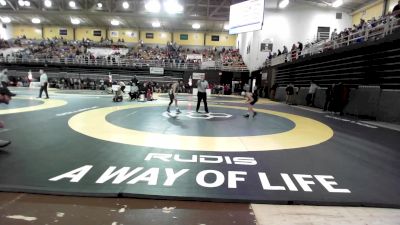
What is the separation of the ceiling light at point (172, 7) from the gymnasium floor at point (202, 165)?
29291 millimetres

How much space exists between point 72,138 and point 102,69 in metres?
32.2

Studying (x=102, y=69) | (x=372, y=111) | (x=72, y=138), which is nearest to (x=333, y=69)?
(x=372, y=111)

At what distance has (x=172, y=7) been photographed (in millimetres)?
33406

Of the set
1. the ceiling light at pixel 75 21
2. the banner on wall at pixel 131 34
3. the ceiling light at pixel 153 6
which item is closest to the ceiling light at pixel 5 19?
the ceiling light at pixel 75 21

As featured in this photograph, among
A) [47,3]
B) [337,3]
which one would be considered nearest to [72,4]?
[47,3]

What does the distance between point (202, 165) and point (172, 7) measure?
32.6 metres

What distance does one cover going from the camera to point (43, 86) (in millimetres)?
14586

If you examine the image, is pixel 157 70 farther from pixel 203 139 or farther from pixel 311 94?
pixel 203 139

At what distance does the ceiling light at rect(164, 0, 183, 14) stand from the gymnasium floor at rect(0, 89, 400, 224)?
29291mm

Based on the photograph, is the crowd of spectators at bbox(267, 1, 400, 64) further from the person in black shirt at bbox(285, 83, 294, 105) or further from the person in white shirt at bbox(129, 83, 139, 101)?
the person in white shirt at bbox(129, 83, 139, 101)

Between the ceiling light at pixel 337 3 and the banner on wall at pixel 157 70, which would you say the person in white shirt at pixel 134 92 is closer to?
the banner on wall at pixel 157 70

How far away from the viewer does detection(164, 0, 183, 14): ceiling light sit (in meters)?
32.9

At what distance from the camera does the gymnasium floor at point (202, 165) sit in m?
2.98

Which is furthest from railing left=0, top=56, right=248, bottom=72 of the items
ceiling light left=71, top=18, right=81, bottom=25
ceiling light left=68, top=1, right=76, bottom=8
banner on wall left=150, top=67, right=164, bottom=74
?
ceiling light left=71, top=18, right=81, bottom=25
